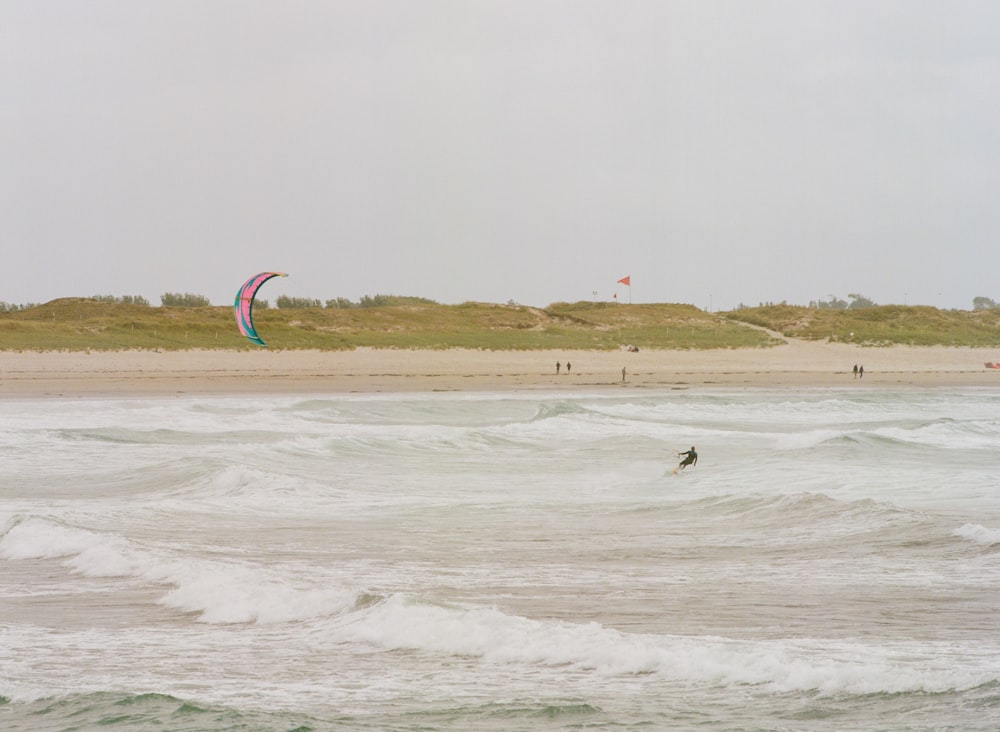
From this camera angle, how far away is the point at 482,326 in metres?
57.2

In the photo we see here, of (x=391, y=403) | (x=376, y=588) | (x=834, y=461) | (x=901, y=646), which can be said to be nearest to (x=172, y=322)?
(x=391, y=403)

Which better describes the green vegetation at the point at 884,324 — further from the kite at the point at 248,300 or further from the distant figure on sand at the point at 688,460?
the distant figure on sand at the point at 688,460

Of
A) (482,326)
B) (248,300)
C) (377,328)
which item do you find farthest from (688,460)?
(482,326)

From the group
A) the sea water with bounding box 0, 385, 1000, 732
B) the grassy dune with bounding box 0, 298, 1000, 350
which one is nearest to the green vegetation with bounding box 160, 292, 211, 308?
the grassy dune with bounding box 0, 298, 1000, 350

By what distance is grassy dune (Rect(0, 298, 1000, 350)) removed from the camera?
45.2 m

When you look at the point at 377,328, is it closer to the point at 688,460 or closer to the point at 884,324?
the point at 884,324

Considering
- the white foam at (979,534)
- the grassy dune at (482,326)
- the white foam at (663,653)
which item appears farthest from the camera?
the grassy dune at (482,326)

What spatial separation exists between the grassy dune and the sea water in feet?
87.0

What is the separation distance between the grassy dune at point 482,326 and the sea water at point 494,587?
26.5 m

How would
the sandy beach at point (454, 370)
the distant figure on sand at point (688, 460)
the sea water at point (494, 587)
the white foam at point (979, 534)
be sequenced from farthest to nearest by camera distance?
the sandy beach at point (454, 370)
the distant figure on sand at point (688, 460)
the white foam at point (979, 534)
the sea water at point (494, 587)

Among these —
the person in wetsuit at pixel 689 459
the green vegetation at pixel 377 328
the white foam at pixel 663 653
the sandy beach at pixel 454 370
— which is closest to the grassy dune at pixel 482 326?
the green vegetation at pixel 377 328

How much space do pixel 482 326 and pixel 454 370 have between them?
17.9m

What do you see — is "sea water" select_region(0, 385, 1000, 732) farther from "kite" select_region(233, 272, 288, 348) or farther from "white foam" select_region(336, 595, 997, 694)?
"kite" select_region(233, 272, 288, 348)

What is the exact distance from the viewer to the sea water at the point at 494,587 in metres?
6.45
